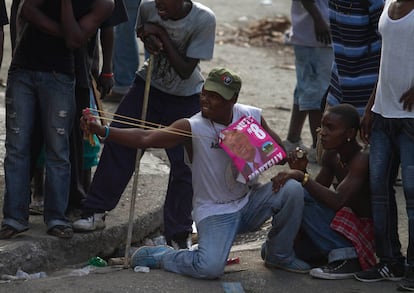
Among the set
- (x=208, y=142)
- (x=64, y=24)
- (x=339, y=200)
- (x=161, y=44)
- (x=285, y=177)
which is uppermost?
(x=64, y=24)

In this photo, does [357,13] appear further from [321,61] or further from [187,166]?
[321,61]

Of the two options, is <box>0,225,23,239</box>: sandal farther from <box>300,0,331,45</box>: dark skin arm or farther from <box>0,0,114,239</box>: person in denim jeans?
<box>300,0,331,45</box>: dark skin arm

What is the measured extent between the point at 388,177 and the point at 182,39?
57.6 inches

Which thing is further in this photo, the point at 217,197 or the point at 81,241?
the point at 81,241

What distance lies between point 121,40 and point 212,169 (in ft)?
12.8

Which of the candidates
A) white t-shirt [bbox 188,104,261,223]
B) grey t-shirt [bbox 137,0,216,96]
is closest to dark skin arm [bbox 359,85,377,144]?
white t-shirt [bbox 188,104,261,223]

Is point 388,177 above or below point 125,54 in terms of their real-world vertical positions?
above

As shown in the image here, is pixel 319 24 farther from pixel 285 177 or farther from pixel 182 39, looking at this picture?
pixel 285 177

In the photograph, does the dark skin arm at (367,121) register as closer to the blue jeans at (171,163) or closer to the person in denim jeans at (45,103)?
the blue jeans at (171,163)

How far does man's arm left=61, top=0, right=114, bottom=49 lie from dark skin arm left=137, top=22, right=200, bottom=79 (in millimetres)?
256

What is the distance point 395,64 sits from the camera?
5508 millimetres

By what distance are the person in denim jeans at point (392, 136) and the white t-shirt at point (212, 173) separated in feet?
2.23

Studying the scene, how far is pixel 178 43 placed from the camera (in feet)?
20.2

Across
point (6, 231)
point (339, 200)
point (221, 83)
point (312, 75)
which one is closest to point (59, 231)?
point (6, 231)
